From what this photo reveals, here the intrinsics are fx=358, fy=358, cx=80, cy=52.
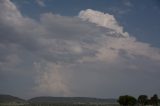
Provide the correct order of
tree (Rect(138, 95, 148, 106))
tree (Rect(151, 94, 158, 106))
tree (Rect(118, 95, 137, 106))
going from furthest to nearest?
tree (Rect(138, 95, 148, 106)), tree (Rect(151, 94, 158, 106)), tree (Rect(118, 95, 137, 106))

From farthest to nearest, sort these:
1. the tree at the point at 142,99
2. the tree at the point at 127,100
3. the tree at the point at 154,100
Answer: the tree at the point at 142,99
the tree at the point at 154,100
the tree at the point at 127,100

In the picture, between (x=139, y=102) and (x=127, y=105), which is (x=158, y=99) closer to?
(x=139, y=102)

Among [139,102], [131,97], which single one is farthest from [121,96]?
[139,102]

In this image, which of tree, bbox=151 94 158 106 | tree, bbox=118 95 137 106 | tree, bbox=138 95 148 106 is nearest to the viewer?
tree, bbox=118 95 137 106

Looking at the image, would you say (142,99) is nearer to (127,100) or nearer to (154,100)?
(154,100)

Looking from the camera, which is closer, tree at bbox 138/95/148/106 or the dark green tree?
the dark green tree

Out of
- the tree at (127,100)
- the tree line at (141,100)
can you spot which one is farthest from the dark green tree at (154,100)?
the tree at (127,100)

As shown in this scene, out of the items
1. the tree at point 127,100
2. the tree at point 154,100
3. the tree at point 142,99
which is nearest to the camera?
the tree at point 127,100

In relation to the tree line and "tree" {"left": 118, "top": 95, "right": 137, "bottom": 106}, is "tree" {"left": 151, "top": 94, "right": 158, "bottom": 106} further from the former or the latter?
"tree" {"left": 118, "top": 95, "right": 137, "bottom": 106}

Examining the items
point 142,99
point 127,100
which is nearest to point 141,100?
point 142,99

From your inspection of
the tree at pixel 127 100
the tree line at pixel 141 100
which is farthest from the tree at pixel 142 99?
the tree at pixel 127 100

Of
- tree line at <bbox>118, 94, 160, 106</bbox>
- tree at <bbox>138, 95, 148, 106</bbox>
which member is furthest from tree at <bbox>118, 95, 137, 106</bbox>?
tree at <bbox>138, 95, 148, 106</bbox>

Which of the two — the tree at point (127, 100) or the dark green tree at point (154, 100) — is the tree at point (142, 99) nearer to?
the dark green tree at point (154, 100)

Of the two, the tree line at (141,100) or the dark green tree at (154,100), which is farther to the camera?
the dark green tree at (154,100)
